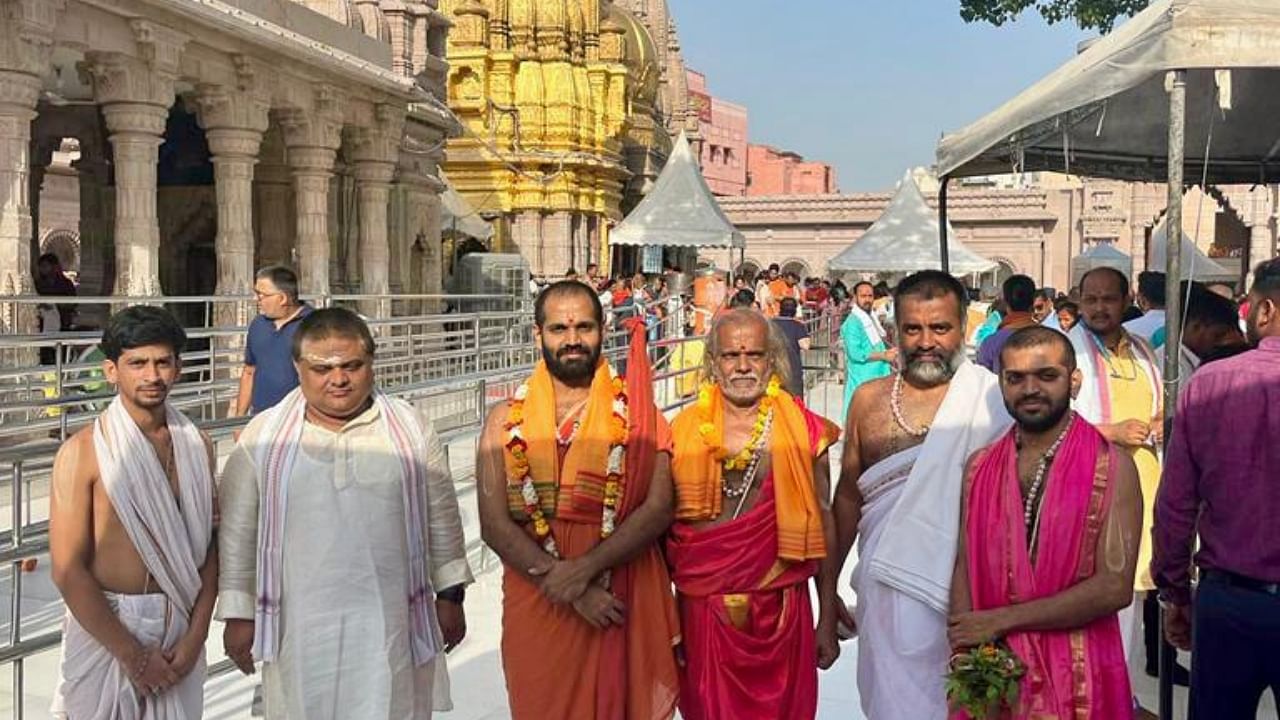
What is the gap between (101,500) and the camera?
290 centimetres

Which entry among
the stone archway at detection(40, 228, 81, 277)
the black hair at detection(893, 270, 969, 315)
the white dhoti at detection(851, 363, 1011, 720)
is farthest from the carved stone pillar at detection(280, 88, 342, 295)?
the stone archway at detection(40, 228, 81, 277)

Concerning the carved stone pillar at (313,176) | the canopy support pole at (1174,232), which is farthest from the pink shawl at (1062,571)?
the carved stone pillar at (313,176)

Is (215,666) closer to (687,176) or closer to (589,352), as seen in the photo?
(589,352)

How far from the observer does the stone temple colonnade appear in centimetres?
884

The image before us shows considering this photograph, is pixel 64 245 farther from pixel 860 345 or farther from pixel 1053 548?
pixel 1053 548

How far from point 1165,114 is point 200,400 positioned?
6.42 metres

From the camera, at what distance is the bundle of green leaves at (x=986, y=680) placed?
2801mm

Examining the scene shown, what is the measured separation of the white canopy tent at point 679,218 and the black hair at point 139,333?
1318cm

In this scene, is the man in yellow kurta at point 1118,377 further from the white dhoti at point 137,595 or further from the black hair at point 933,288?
the white dhoti at point 137,595

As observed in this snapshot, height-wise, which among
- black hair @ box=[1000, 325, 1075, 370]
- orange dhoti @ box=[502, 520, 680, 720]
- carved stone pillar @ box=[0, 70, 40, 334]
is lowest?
orange dhoti @ box=[502, 520, 680, 720]

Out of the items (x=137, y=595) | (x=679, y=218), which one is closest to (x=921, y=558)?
(x=137, y=595)

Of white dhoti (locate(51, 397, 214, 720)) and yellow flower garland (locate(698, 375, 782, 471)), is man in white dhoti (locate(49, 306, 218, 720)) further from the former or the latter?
yellow flower garland (locate(698, 375, 782, 471))

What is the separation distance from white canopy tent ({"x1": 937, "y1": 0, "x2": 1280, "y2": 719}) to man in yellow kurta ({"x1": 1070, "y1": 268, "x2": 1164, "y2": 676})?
26 cm

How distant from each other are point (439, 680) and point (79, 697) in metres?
0.90
